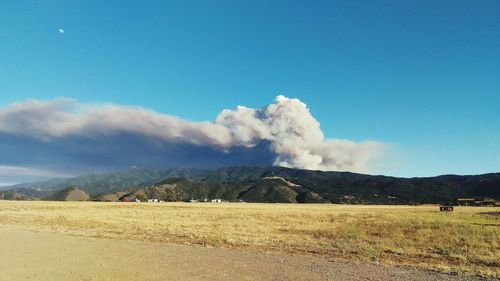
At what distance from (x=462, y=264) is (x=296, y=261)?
322 inches

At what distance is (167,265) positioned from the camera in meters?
21.6

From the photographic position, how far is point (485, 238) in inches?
1335

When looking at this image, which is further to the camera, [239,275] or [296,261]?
[296,261]

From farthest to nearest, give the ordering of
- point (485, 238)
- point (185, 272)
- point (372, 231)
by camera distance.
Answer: point (372, 231)
point (485, 238)
point (185, 272)

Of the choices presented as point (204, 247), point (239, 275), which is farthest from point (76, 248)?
point (239, 275)

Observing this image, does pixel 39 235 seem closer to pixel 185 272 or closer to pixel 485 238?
pixel 185 272

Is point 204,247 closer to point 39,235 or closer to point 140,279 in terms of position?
point 140,279

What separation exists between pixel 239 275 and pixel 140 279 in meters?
3.97

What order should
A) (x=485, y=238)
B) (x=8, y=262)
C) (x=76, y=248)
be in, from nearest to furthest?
(x=8, y=262)
(x=76, y=248)
(x=485, y=238)

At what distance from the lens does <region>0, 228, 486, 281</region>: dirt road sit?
18875mm

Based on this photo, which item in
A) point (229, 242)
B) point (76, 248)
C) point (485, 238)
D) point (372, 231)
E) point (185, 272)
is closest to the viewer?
point (185, 272)

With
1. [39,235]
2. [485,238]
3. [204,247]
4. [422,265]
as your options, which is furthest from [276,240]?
[39,235]

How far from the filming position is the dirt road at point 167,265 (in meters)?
18.9

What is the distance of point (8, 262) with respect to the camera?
72.8ft
